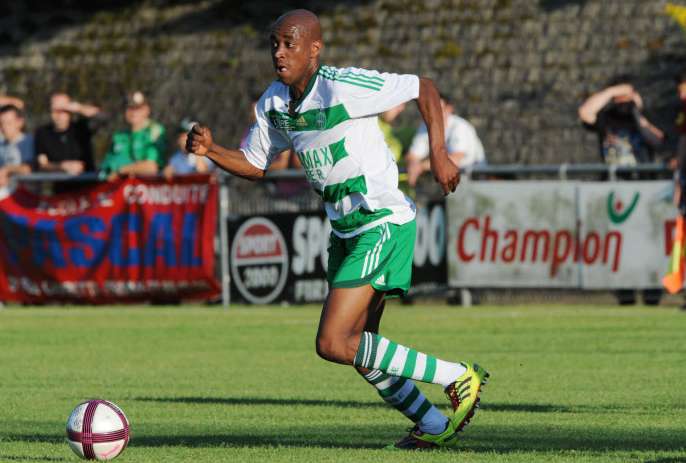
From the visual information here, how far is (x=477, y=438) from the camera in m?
8.57

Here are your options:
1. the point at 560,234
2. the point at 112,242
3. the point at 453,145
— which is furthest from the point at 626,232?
the point at 112,242

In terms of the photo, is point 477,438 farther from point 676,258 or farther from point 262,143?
point 676,258

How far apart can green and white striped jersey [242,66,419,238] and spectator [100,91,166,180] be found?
1098 centimetres

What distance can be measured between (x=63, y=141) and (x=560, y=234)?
6165mm

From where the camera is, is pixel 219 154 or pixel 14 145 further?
pixel 14 145

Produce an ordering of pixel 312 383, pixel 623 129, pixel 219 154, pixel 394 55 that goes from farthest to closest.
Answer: pixel 394 55
pixel 623 129
pixel 312 383
pixel 219 154

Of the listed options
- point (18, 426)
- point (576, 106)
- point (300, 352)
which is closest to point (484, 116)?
point (576, 106)

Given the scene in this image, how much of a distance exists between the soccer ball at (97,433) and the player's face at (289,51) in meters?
1.84

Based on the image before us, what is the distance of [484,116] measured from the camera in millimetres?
28422

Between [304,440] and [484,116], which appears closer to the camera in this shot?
[304,440]

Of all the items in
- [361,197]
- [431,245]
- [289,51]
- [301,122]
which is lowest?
[431,245]

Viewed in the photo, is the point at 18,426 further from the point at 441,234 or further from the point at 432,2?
the point at 432,2

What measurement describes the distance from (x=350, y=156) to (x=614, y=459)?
196 centimetres

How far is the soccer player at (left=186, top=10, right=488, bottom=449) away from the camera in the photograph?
26.6 feet
